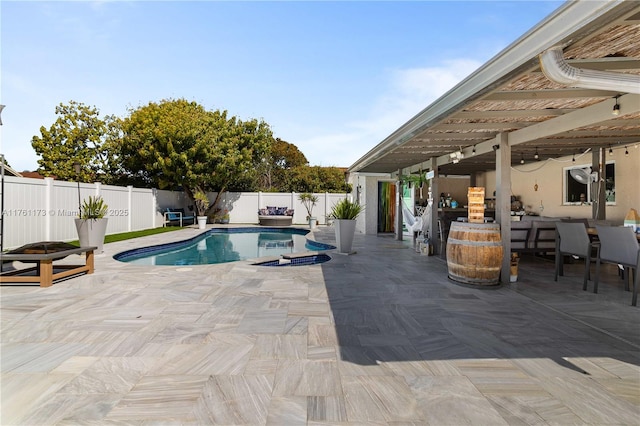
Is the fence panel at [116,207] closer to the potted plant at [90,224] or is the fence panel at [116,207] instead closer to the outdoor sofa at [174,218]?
the outdoor sofa at [174,218]

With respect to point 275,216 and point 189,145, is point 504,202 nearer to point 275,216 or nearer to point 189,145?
point 275,216

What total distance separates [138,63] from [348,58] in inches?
248

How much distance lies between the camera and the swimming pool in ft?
27.6

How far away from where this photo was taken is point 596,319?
12.1ft

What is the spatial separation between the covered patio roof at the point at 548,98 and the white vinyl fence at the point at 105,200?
7.24m

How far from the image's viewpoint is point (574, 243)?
17.6 ft

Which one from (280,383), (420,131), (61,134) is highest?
(61,134)

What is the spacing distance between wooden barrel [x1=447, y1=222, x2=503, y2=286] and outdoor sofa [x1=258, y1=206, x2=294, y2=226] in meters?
13.0

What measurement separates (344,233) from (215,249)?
4.40 metres

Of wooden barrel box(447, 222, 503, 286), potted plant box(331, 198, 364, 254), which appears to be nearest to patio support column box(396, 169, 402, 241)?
potted plant box(331, 198, 364, 254)

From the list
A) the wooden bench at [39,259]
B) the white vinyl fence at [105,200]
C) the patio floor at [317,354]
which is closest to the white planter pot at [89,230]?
the white vinyl fence at [105,200]

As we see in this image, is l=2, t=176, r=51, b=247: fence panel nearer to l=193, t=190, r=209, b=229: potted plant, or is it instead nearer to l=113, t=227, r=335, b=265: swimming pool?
l=113, t=227, r=335, b=265: swimming pool

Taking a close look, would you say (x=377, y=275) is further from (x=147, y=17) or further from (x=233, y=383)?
(x=147, y=17)

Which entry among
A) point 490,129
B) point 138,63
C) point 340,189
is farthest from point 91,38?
point 340,189
